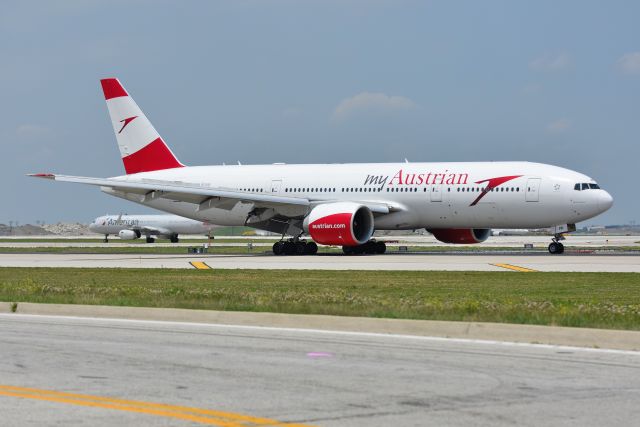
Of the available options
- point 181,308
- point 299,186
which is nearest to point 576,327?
point 181,308

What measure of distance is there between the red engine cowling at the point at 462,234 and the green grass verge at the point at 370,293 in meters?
16.4

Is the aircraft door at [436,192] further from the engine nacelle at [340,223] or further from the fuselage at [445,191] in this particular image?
the engine nacelle at [340,223]

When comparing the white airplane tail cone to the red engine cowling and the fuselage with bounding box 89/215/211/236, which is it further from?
Result: the fuselage with bounding box 89/215/211/236

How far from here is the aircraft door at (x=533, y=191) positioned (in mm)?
39875

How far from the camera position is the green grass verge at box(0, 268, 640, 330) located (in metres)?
15.4

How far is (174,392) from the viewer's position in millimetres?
9234

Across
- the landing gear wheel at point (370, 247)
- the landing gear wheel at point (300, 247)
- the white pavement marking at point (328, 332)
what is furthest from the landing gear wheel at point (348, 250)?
the white pavement marking at point (328, 332)

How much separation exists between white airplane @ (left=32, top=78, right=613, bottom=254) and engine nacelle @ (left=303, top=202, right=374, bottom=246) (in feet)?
0.13

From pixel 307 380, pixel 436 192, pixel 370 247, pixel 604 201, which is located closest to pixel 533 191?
pixel 604 201

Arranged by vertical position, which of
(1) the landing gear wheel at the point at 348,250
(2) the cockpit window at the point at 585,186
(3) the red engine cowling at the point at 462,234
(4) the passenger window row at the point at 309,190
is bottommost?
(1) the landing gear wheel at the point at 348,250

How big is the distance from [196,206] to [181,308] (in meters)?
32.2

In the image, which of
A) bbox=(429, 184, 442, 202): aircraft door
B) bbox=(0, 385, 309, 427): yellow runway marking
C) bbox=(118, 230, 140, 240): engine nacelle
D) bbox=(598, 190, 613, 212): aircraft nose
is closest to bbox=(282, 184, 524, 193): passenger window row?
bbox=(429, 184, 442, 202): aircraft door

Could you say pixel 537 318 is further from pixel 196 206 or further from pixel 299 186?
pixel 196 206

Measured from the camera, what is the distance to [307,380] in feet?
32.5
